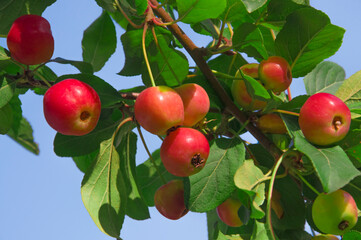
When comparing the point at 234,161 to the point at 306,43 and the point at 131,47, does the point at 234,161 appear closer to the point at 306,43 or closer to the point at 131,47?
the point at 306,43

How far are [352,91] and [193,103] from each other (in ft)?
1.80

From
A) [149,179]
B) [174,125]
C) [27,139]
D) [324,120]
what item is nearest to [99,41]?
[149,179]

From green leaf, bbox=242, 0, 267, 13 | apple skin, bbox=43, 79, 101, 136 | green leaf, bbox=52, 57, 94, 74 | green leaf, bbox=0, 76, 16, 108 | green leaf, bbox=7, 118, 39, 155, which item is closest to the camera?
apple skin, bbox=43, 79, 101, 136

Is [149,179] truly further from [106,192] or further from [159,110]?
[159,110]

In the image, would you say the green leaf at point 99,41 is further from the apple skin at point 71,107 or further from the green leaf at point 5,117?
the apple skin at point 71,107

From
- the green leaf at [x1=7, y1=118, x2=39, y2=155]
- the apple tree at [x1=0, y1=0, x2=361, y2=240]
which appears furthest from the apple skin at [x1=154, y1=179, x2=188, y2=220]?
the green leaf at [x1=7, y1=118, x2=39, y2=155]

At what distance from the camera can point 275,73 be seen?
129cm

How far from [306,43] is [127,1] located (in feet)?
1.89

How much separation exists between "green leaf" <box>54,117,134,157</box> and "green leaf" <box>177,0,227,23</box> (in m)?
0.45

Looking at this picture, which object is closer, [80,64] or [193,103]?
[193,103]

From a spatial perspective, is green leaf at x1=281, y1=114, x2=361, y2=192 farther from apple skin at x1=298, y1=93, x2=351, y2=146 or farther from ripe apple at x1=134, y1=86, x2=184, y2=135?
ripe apple at x1=134, y1=86, x2=184, y2=135

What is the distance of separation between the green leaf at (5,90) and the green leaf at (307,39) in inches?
32.6

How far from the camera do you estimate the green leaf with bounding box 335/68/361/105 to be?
55.7 inches

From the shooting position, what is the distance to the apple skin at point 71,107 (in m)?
1.16
